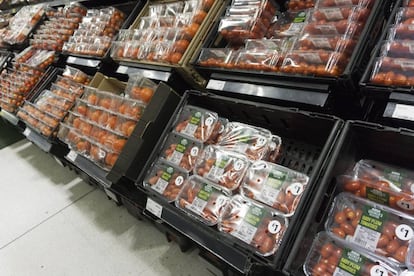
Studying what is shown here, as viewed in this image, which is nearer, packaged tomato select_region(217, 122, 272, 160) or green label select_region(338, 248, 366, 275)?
green label select_region(338, 248, 366, 275)

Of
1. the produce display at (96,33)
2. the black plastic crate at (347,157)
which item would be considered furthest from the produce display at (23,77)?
the black plastic crate at (347,157)

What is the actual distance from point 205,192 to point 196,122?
35 centimetres

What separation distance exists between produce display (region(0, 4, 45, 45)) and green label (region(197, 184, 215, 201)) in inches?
128

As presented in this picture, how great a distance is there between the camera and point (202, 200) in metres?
1.19

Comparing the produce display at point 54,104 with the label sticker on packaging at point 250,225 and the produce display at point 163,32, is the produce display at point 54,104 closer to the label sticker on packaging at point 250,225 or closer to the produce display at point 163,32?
the produce display at point 163,32

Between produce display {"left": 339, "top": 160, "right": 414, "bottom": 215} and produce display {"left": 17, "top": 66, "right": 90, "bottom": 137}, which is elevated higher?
produce display {"left": 339, "top": 160, "right": 414, "bottom": 215}

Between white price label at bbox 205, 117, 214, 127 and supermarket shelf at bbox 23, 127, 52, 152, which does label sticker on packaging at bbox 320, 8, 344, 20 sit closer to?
white price label at bbox 205, 117, 214, 127

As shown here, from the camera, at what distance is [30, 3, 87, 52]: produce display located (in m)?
2.94

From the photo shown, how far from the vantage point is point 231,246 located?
3.31 feet

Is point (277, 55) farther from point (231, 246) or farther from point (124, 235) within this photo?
point (124, 235)

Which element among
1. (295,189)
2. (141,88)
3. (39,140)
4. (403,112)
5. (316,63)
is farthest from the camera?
(39,140)

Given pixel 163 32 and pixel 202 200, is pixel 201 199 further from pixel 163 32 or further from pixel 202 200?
pixel 163 32

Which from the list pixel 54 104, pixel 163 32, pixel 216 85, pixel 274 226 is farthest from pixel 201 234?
pixel 54 104

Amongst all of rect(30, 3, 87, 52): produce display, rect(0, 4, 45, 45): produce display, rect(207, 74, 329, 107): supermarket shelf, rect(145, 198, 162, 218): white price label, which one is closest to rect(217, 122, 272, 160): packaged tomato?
rect(207, 74, 329, 107): supermarket shelf
